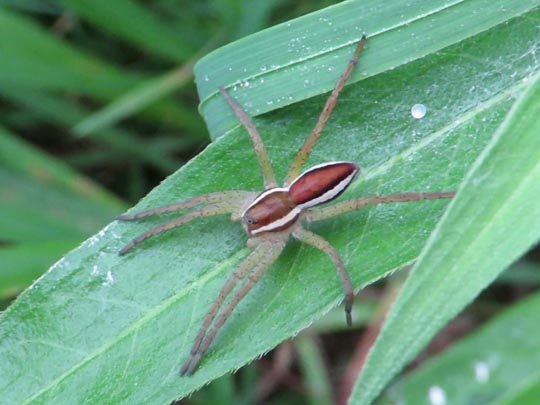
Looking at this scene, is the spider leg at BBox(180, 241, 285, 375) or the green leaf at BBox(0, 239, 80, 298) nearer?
the spider leg at BBox(180, 241, 285, 375)

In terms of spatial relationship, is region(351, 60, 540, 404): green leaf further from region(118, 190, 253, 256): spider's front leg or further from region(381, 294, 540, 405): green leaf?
region(381, 294, 540, 405): green leaf

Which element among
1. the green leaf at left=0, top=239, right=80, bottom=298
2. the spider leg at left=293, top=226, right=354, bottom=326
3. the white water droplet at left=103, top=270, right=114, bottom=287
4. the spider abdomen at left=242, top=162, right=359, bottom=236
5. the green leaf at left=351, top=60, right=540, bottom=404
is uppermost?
the green leaf at left=0, top=239, right=80, bottom=298

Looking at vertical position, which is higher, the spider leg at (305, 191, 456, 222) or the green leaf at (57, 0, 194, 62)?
the green leaf at (57, 0, 194, 62)

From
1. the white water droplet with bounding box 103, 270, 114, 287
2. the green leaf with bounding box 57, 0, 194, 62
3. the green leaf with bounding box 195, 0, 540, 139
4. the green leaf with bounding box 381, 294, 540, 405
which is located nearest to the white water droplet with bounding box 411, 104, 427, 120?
the green leaf with bounding box 195, 0, 540, 139

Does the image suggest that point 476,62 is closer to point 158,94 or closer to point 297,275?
point 297,275

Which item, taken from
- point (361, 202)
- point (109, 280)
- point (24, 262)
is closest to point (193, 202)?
point (109, 280)

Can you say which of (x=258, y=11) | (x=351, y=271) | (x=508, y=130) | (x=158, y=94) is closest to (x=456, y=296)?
(x=508, y=130)
